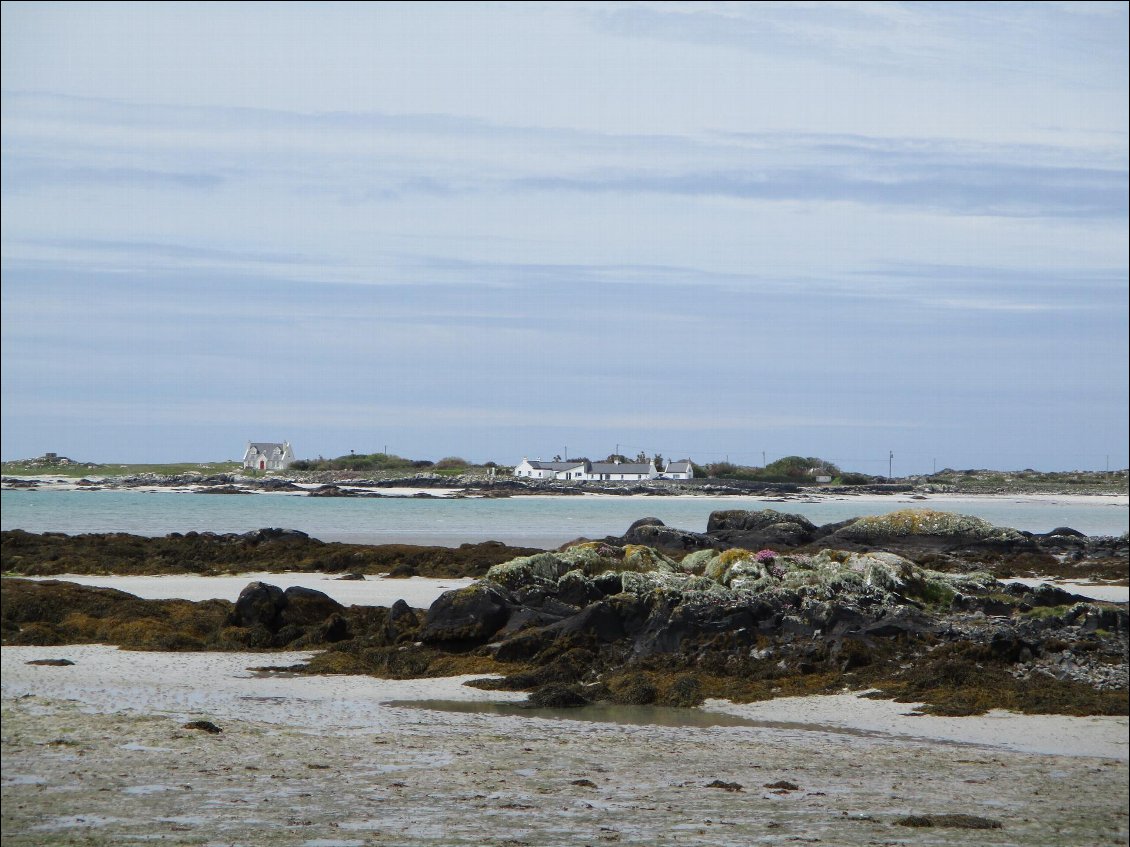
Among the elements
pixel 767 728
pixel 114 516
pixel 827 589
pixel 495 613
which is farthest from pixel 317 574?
pixel 114 516

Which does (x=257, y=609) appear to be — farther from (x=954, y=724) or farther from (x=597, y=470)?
(x=597, y=470)

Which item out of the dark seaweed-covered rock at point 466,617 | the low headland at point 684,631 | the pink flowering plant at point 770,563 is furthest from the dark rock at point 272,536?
the pink flowering plant at point 770,563

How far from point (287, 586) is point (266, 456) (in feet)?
246

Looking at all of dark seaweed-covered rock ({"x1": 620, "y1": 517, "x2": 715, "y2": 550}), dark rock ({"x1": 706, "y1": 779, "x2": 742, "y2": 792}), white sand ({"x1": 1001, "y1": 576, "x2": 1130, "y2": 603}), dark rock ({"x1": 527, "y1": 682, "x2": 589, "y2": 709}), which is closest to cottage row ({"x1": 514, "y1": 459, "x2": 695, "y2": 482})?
dark seaweed-covered rock ({"x1": 620, "y1": 517, "x2": 715, "y2": 550})

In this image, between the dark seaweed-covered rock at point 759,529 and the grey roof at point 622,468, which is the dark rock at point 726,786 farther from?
the grey roof at point 622,468

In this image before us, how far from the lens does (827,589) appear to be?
15562 millimetres

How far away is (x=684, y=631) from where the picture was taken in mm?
14586

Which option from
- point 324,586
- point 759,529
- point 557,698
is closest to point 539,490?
point 759,529

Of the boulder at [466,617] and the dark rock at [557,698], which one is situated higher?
the boulder at [466,617]

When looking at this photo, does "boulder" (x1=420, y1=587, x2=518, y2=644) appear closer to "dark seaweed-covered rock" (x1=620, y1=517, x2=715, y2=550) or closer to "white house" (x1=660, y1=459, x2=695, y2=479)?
"dark seaweed-covered rock" (x1=620, y1=517, x2=715, y2=550)

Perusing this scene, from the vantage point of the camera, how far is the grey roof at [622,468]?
352ft

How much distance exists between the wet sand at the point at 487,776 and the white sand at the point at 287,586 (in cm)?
901

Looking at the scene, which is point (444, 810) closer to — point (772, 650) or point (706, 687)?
point (706, 687)

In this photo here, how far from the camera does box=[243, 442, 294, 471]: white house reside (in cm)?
9475
